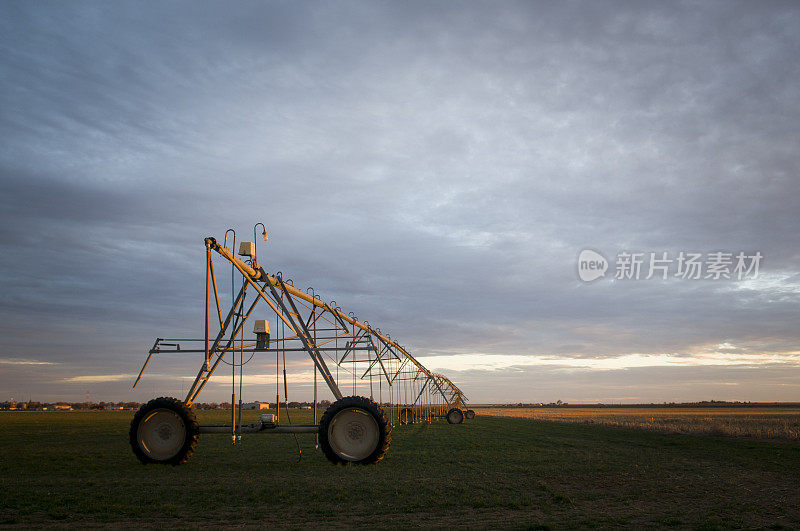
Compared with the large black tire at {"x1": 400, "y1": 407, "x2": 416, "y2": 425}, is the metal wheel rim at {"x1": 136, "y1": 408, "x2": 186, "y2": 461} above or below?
above

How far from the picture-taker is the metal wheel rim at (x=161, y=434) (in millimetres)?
16281

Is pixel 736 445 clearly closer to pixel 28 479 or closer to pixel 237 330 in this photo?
pixel 237 330

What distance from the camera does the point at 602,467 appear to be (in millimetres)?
17125

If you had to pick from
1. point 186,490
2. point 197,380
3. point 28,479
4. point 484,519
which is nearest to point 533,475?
point 484,519

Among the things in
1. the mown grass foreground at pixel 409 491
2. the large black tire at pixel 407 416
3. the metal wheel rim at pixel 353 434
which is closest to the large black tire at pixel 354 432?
the metal wheel rim at pixel 353 434

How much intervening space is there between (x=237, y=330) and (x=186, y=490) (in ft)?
19.1

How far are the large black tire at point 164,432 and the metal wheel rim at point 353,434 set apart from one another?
408cm

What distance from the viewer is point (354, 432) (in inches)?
635

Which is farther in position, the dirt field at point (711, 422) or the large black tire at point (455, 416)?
the large black tire at point (455, 416)

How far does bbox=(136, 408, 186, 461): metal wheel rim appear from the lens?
53.4 ft

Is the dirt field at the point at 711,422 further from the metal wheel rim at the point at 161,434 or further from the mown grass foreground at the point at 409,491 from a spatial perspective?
the metal wheel rim at the point at 161,434

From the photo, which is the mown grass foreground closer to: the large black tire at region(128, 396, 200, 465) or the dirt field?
the large black tire at region(128, 396, 200, 465)

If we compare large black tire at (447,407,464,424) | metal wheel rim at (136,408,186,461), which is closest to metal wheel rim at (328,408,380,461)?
metal wheel rim at (136,408,186,461)

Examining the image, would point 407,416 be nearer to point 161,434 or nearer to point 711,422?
point 711,422
